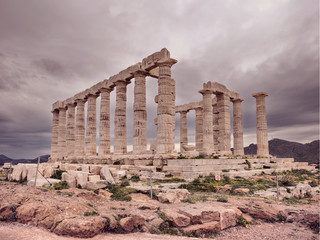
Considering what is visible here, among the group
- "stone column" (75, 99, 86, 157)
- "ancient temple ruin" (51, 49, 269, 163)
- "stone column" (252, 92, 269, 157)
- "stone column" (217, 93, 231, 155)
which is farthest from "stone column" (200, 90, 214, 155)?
"stone column" (75, 99, 86, 157)

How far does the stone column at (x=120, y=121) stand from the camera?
994 inches

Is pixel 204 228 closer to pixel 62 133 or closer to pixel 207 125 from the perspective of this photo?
pixel 207 125

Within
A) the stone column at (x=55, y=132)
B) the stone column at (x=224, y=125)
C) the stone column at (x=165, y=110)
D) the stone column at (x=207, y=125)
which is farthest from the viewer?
the stone column at (x=55, y=132)

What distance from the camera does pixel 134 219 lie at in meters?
6.62

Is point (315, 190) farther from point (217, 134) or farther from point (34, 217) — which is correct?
point (217, 134)

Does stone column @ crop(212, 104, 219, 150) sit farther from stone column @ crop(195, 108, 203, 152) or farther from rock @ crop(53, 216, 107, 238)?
rock @ crop(53, 216, 107, 238)

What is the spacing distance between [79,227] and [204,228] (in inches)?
147

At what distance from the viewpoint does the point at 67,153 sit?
34.0 m

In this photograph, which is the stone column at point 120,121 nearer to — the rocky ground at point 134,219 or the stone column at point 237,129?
the rocky ground at point 134,219

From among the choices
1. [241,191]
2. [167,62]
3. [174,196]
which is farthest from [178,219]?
[167,62]

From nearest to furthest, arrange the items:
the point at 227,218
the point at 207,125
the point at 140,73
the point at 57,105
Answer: the point at 227,218, the point at 140,73, the point at 207,125, the point at 57,105

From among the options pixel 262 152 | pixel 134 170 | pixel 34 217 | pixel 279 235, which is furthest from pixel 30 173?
pixel 262 152

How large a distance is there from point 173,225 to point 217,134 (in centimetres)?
2671

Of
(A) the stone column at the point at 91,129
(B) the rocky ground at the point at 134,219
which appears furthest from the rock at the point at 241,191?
(A) the stone column at the point at 91,129
